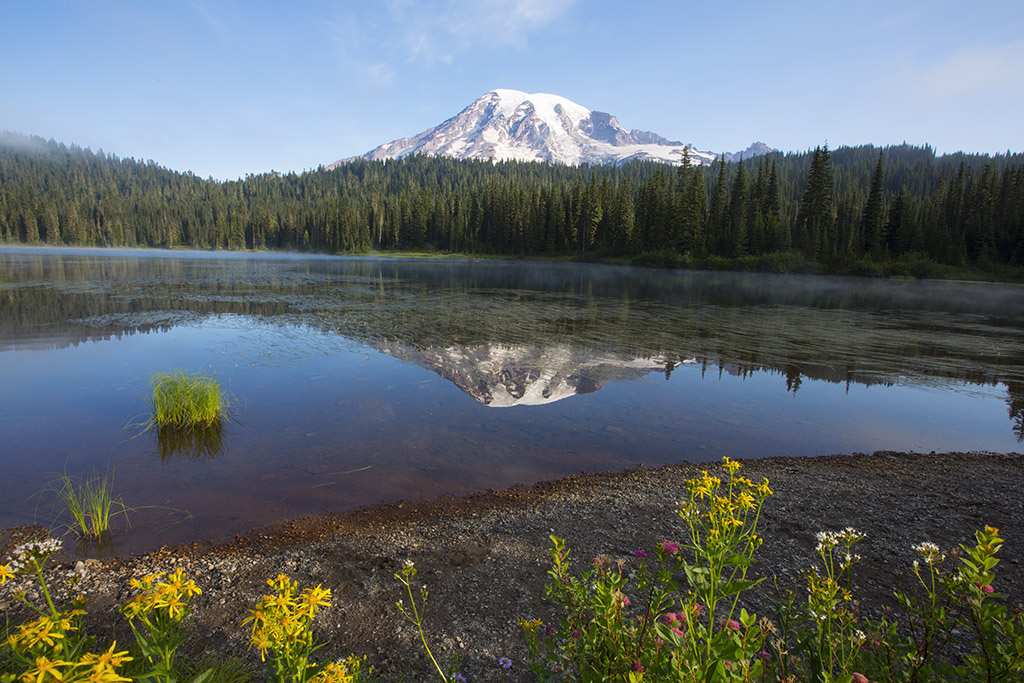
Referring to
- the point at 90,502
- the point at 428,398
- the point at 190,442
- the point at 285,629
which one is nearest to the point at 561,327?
the point at 428,398

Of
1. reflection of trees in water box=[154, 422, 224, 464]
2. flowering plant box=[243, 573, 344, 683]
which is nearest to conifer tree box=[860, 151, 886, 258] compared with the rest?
reflection of trees in water box=[154, 422, 224, 464]

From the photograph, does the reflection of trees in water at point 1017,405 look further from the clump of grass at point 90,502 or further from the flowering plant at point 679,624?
the clump of grass at point 90,502

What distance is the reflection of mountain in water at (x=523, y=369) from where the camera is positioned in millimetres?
13781

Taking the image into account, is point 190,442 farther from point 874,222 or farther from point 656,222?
point 874,222

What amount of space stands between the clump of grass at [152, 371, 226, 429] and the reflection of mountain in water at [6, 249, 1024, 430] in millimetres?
6217

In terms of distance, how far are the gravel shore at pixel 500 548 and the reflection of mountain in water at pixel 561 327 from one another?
19.3ft

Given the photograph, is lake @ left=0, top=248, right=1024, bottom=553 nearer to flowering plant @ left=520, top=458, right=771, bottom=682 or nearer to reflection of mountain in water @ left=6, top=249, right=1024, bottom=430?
reflection of mountain in water @ left=6, top=249, right=1024, bottom=430

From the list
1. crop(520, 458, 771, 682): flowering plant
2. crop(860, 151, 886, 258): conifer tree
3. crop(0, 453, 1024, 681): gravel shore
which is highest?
crop(860, 151, 886, 258): conifer tree

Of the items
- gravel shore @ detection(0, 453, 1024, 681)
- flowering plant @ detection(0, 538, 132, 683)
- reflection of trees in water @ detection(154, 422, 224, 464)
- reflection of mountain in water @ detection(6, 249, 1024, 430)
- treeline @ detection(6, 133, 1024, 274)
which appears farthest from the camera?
treeline @ detection(6, 133, 1024, 274)

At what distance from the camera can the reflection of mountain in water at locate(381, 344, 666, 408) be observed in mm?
13781

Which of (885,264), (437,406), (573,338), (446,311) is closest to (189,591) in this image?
(437,406)

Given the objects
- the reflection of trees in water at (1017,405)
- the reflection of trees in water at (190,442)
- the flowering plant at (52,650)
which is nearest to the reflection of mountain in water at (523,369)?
the reflection of trees in water at (190,442)

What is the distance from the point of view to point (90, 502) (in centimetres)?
717

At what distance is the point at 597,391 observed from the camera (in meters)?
14.1
